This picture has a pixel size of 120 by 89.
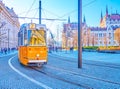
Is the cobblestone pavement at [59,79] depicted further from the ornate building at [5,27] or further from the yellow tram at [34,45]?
the ornate building at [5,27]

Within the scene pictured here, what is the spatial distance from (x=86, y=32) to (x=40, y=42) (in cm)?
9016

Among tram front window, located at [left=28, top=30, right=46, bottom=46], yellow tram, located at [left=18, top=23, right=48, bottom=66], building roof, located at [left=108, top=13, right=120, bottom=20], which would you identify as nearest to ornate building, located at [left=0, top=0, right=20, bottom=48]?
yellow tram, located at [left=18, top=23, right=48, bottom=66]

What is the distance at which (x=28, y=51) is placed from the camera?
19.9 metres

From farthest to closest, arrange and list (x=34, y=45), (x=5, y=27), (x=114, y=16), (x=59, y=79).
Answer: (x=114, y=16), (x=5, y=27), (x=34, y=45), (x=59, y=79)

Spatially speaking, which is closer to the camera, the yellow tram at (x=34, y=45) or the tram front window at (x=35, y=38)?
the yellow tram at (x=34, y=45)

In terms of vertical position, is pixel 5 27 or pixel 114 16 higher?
pixel 114 16

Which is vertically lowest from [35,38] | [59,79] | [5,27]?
[59,79]

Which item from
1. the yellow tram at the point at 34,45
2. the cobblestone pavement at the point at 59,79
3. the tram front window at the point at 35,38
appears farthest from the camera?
the tram front window at the point at 35,38

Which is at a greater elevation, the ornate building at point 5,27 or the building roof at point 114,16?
the building roof at point 114,16

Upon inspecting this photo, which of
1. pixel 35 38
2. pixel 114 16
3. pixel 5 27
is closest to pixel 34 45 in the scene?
pixel 35 38

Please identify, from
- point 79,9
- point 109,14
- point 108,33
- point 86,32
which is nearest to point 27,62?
point 79,9

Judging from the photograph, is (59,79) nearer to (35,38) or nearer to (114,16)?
(35,38)

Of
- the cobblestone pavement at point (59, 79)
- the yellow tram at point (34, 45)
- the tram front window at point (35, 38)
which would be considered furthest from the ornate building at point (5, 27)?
the cobblestone pavement at point (59, 79)

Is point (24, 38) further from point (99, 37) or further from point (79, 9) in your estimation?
point (99, 37)
